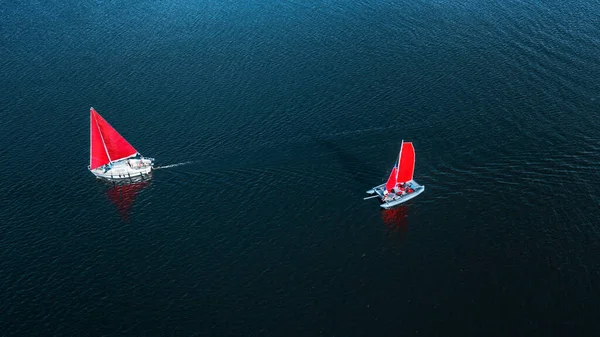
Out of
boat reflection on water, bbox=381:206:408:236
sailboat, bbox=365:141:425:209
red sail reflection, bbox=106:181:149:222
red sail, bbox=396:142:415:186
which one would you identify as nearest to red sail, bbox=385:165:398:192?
sailboat, bbox=365:141:425:209

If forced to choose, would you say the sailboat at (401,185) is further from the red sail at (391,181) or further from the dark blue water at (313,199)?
the dark blue water at (313,199)

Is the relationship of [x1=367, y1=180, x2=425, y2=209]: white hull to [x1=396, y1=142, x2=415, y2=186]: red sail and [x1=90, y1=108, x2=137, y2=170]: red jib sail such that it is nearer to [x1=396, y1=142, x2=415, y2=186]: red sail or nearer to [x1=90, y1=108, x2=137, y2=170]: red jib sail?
[x1=396, y1=142, x2=415, y2=186]: red sail

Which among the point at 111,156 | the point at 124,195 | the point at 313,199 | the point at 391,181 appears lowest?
the point at 391,181

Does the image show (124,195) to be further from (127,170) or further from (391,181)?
(391,181)

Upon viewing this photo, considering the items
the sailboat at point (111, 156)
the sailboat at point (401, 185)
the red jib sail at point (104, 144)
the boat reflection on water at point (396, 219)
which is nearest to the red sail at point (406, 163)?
the sailboat at point (401, 185)

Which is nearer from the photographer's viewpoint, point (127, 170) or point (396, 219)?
point (396, 219)

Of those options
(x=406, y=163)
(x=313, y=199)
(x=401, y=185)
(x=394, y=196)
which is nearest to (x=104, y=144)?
(x=313, y=199)
